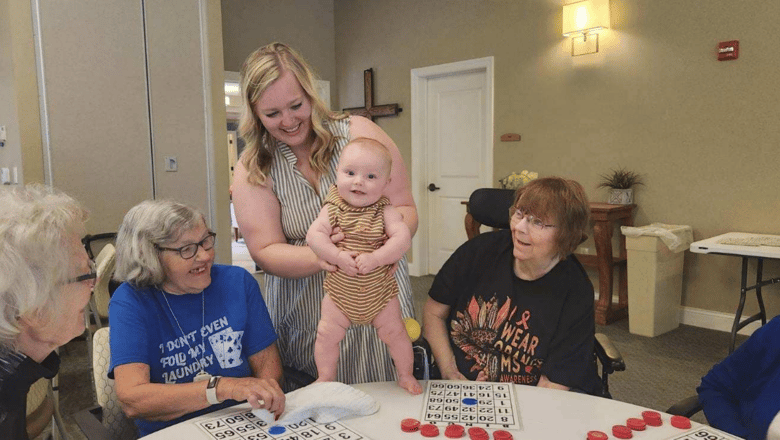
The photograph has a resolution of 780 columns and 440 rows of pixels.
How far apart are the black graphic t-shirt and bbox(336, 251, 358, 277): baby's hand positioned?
549mm

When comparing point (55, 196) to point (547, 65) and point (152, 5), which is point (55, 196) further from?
point (547, 65)

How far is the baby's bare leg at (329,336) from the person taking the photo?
1331 millimetres

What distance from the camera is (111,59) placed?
13.6 feet

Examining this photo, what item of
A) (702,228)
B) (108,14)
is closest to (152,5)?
(108,14)

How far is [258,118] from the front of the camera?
1.53 m

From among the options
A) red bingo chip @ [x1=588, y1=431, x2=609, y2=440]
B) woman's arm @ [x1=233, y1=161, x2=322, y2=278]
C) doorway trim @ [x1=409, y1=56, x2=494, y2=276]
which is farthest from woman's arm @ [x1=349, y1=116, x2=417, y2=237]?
doorway trim @ [x1=409, y1=56, x2=494, y2=276]

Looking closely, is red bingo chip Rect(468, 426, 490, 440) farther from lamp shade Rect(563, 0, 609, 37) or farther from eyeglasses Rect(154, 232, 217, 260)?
lamp shade Rect(563, 0, 609, 37)

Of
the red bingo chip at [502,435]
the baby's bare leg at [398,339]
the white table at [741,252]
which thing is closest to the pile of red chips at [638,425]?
the red bingo chip at [502,435]

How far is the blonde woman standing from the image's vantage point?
57.4 inches

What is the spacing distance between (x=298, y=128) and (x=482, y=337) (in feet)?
2.59

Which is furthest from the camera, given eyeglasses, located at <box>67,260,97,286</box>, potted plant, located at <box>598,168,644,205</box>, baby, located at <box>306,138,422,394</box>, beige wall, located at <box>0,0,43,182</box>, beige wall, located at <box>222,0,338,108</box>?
beige wall, located at <box>222,0,338,108</box>

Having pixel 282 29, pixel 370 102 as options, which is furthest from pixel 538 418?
pixel 282 29

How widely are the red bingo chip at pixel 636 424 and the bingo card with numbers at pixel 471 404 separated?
8.9 inches

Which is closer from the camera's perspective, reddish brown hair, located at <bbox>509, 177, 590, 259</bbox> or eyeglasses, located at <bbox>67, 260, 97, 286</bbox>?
eyeglasses, located at <bbox>67, 260, 97, 286</bbox>
